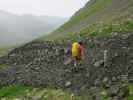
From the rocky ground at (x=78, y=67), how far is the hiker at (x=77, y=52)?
2.55 feet

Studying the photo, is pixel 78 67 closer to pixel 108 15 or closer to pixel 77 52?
pixel 77 52

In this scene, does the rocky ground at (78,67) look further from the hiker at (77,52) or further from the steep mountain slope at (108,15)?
the steep mountain slope at (108,15)

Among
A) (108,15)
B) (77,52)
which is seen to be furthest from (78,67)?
(108,15)

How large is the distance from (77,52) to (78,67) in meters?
1.77

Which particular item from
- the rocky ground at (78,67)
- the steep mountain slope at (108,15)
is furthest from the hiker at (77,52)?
the steep mountain slope at (108,15)

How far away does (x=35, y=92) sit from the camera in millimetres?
32062

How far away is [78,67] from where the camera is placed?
3316 cm

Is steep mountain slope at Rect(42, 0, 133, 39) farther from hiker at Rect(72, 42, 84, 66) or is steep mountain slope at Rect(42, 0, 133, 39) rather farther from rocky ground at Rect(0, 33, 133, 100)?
hiker at Rect(72, 42, 84, 66)

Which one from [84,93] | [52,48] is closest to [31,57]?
[52,48]

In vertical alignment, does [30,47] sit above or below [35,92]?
above

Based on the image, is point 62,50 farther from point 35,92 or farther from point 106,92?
point 106,92

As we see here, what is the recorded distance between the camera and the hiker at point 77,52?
104 feet

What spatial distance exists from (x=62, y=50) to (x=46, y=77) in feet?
19.2

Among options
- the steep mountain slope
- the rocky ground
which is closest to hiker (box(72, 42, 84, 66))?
the rocky ground
